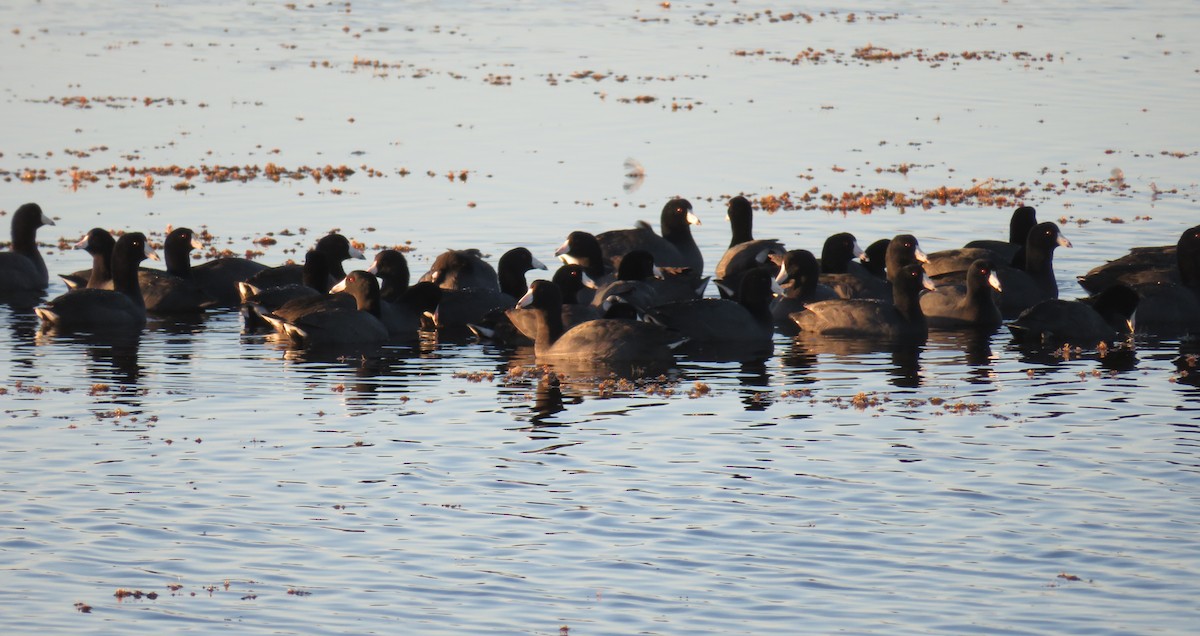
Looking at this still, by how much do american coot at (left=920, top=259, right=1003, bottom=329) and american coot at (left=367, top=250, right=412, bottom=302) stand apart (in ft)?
26.1

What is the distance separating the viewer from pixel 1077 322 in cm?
2533

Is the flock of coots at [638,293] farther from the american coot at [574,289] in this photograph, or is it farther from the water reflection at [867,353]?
the water reflection at [867,353]

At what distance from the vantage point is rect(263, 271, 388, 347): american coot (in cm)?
2509

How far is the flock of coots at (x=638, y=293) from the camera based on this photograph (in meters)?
25.3

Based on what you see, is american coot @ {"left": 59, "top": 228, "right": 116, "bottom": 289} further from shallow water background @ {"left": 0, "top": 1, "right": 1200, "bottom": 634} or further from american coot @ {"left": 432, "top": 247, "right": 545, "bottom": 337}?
american coot @ {"left": 432, "top": 247, "right": 545, "bottom": 337}

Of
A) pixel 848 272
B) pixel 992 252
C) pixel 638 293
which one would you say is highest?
pixel 992 252

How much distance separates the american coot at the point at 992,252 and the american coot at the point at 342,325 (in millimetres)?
9009

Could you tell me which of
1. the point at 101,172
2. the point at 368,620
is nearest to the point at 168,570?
the point at 368,620

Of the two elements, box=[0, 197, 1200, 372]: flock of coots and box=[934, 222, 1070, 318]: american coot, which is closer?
box=[0, 197, 1200, 372]: flock of coots

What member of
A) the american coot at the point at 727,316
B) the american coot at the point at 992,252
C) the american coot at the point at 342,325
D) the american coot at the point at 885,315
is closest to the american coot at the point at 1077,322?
the american coot at the point at 885,315

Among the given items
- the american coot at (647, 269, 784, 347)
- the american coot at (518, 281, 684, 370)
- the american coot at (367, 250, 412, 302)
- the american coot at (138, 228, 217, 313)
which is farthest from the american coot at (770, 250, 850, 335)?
the american coot at (138, 228, 217, 313)

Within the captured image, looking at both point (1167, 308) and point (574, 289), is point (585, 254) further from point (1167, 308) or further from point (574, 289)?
point (1167, 308)

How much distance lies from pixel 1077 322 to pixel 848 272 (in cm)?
494

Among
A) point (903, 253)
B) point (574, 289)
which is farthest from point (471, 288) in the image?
point (903, 253)
